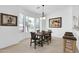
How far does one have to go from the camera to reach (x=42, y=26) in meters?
2.13

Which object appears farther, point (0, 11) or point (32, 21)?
point (32, 21)

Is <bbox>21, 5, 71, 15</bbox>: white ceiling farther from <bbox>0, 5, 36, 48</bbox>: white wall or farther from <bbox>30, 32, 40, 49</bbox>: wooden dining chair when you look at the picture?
<bbox>30, 32, 40, 49</bbox>: wooden dining chair

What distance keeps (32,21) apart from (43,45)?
0.59m

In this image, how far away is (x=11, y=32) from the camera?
204 centimetres

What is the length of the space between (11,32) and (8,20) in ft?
0.85

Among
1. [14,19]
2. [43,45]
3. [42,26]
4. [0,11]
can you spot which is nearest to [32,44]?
[43,45]

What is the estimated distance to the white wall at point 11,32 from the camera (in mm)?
1974

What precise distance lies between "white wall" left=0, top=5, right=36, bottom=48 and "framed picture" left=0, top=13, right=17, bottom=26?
6cm

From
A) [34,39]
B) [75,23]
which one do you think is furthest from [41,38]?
[75,23]

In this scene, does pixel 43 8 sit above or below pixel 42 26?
above

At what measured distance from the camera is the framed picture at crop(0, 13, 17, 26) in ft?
6.47

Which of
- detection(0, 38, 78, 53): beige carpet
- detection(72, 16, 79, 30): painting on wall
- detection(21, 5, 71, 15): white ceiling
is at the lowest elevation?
detection(0, 38, 78, 53): beige carpet

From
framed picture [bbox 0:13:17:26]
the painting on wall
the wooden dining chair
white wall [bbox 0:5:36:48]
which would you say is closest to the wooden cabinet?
the painting on wall
